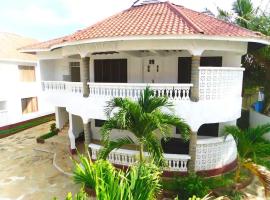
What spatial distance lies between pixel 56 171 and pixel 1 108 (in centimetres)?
1083

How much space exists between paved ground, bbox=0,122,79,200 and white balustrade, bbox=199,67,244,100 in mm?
6932

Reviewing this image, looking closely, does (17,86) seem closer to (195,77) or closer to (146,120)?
(146,120)

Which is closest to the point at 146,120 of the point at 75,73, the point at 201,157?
the point at 201,157

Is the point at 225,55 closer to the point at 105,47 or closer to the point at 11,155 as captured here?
the point at 105,47

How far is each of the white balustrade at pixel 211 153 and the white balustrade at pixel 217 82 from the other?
82.6 inches

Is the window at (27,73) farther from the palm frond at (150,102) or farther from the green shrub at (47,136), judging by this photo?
the palm frond at (150,102)

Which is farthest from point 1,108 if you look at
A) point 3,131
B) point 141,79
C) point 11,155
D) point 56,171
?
point 141,79

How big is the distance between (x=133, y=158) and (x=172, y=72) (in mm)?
4868

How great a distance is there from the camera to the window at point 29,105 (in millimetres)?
20214

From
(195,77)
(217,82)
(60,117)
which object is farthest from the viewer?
(60,117)

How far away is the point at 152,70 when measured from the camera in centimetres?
1166

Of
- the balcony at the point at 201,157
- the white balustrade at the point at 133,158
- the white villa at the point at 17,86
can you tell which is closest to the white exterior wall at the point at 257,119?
the balcony at the point at 201,157

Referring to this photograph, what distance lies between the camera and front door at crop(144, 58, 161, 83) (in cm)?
1154

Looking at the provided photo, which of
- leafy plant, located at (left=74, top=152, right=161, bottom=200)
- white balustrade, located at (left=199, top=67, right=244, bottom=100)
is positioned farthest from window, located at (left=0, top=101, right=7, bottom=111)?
white balustrade, located at (left=199, top=67, right=244, bottom=100)
